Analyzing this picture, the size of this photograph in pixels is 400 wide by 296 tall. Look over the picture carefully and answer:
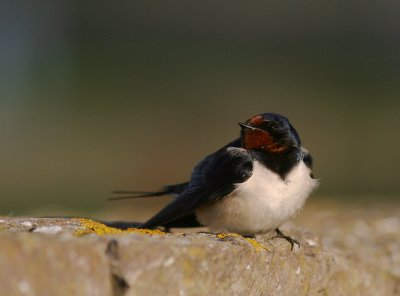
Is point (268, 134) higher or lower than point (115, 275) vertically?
higher

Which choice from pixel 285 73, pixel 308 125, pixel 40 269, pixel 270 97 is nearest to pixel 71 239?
pixel 40 269

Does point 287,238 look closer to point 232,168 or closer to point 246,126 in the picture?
point 232,168

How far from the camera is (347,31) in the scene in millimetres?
19297

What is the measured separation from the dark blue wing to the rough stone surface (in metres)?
0.33

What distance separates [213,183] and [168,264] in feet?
4.52

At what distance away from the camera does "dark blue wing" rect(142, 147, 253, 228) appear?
4223 millimetres

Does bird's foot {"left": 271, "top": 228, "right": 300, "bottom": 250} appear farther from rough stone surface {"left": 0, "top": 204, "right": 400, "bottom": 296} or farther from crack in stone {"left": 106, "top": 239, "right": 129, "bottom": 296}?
crack in stone {"left": 106, "top": 239, "right": 129, "bottom": 296}

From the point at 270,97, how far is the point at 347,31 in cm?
588

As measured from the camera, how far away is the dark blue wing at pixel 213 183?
4.22m

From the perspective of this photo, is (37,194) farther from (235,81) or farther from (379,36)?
(379,36)

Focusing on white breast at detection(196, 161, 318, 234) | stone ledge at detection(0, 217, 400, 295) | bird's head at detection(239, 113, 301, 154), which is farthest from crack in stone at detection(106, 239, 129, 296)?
bird's head at detection(239, 113, 301, 154)

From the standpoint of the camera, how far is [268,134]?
169 inches

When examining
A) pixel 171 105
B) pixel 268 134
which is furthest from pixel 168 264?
pixel 171 105

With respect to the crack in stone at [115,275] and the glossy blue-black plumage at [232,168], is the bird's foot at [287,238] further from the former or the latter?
the crack in stone at [115,275]
